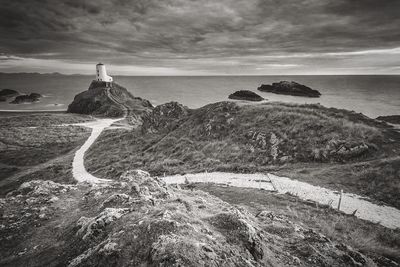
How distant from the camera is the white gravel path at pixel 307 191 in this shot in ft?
43.9

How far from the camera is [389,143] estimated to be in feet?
72.0

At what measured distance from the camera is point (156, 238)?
6953 millimetres

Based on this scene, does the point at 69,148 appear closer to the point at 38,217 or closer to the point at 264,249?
the point at 38,217

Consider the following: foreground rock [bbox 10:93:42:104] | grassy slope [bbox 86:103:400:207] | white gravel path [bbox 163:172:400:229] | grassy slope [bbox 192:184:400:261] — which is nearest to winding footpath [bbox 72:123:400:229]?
white gravel path [bbox 163:172:400:229]

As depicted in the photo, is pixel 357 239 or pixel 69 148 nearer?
pixel 357 239

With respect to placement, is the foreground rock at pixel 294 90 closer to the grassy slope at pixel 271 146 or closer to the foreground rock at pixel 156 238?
the grassy slope at pixel 271 146

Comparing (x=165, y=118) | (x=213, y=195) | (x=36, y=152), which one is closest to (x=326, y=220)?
(x=213, y=195)

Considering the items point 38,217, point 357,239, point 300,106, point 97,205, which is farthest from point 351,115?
point 38,217

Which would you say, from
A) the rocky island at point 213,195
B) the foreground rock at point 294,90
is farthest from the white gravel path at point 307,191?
the foreground rock at point 294,90

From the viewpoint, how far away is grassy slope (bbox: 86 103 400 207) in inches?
735

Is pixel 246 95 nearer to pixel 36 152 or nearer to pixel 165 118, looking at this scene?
pixel 165 118

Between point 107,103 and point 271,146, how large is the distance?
260 ft

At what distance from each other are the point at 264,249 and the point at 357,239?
5.83 meters

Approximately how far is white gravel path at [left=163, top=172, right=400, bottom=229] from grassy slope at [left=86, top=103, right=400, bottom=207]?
118cm
